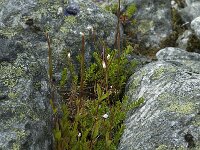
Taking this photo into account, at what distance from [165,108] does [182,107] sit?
20 cm

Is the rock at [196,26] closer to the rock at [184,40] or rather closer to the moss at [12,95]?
the rock at [184,40]

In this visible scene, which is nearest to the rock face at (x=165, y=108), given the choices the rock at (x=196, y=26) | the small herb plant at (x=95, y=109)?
the small herb plant at (x=95, y=109)

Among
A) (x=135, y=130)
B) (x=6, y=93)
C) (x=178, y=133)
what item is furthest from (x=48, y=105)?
(x=178, y=133)

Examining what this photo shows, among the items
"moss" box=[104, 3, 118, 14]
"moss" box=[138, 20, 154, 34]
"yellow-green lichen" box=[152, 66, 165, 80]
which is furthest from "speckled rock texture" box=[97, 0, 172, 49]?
"yellow-green lichen" box=[152, 66, 165, 80]

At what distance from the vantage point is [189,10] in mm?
7340

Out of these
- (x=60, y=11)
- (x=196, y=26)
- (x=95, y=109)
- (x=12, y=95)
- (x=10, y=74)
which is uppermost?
(x=10, y=74)

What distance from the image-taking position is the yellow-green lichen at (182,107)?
4141 millimetres

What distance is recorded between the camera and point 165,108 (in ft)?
14.2

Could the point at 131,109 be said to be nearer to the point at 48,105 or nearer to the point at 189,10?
the point at 48,105

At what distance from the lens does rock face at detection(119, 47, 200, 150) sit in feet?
12.8

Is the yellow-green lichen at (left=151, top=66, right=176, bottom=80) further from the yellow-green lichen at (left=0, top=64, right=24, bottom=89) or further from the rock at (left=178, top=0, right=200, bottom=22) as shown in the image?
the rock at (left=178, top=0, right=200, bottom=22)

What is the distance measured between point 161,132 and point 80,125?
98cm

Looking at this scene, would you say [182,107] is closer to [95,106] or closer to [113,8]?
[95,106]

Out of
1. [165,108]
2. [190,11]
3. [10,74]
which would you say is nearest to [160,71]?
[165,108]
